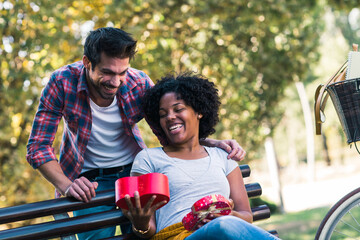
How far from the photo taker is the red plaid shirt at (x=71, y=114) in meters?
2.65

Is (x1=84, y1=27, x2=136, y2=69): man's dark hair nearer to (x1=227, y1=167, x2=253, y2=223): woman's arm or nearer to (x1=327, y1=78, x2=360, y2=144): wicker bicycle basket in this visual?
(x1=227, y1=167, x2=253, y2=223): woman's arm

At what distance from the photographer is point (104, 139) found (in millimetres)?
2896

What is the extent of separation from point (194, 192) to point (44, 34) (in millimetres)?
4032

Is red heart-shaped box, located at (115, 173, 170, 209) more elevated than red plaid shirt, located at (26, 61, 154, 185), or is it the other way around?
red plaid shirt, located at (26, 61, 154, 185)

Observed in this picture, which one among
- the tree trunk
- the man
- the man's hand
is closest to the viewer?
the man's hand

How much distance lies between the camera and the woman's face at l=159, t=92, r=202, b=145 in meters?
2.62

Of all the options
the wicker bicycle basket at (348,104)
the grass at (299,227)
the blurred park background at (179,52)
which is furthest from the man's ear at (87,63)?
the grass at (299,227)

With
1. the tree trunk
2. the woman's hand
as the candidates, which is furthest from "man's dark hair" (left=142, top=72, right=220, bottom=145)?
the tree trunk

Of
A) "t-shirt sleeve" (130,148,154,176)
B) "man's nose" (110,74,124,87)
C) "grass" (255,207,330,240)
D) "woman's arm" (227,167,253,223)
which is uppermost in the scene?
"man's nose" (110,74,124,87)

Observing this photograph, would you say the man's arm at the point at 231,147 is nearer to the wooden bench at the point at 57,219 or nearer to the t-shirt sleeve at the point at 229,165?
the t-shirt sleeve at the point at 229,165

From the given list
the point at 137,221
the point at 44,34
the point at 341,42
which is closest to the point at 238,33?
the point at 44,34

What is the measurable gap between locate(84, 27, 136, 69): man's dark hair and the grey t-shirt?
0.55 metres

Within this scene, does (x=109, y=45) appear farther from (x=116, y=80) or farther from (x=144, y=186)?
(x=144, y=186)

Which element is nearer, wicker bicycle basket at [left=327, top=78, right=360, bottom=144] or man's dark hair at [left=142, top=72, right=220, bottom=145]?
wicker bicycle basket at [left=327, top=78, right=360, bottom=144]
